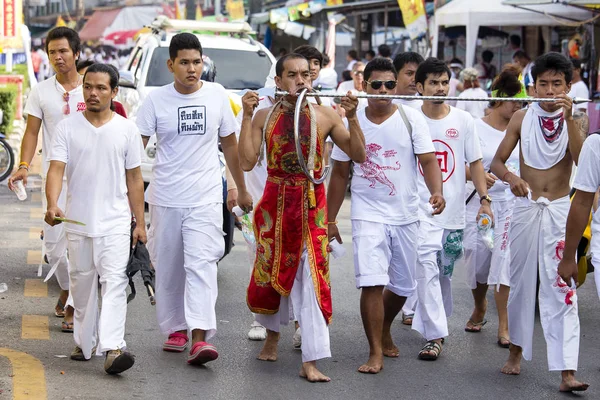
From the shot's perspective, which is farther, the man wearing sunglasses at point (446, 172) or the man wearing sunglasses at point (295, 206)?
the man wearing sunglasses at point (446, 172)

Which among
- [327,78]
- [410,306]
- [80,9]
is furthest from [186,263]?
[80,9]

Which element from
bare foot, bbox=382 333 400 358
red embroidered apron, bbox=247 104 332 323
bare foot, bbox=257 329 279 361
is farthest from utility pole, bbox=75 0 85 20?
red embroidered apron, bbox=247 104 332 323

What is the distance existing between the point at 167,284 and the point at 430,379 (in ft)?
5.87

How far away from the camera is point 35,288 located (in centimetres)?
896

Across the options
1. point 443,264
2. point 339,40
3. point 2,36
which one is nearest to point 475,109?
point 2,36

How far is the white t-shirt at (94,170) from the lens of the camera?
6387 millimetres

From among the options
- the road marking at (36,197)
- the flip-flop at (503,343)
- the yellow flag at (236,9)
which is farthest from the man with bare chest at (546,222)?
the yellow flag at (236,9)

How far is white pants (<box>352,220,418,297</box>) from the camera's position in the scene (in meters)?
6.82

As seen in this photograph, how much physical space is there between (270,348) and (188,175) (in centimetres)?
121

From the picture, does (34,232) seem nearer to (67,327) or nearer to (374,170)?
(67,327)

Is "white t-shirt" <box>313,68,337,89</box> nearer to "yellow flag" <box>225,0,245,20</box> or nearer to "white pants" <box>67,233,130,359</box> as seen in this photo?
"white pants" <box>67,233,130,359</box>

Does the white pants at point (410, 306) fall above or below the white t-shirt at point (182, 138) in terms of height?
below

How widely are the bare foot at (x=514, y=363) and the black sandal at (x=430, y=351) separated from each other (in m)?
0.50

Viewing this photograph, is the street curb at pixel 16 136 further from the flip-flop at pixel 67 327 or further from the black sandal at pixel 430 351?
the black sandal at pixel 430 351
